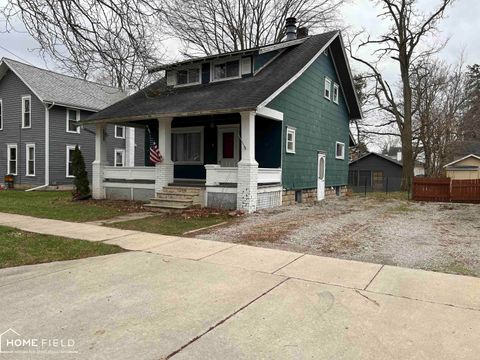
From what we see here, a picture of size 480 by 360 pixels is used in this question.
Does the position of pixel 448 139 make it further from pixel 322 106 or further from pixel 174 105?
pixel 174 105

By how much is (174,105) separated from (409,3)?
838 inches

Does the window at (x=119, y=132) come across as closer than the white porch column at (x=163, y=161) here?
No

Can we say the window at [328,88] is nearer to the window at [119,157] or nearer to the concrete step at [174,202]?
the concrete step at [174,202]

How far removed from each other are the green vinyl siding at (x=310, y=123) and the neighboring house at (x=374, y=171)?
44.8ft

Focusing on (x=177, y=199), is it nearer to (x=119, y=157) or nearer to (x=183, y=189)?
(x=183, y=189)

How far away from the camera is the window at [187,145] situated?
51.8 ft

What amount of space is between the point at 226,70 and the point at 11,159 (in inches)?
634

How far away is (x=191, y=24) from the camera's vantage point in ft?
88.1

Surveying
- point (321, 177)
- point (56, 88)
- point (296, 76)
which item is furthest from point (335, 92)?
point (56, 88)

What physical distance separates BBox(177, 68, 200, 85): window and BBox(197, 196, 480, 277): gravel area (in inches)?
304

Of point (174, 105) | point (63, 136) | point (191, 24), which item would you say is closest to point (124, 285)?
point (174, 105)

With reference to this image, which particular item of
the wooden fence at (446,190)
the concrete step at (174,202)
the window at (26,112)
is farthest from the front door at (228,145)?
the window at (26,112)

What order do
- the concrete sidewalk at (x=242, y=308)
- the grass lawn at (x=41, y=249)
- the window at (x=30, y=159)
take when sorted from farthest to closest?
1. the window at (x=30, y=159)
2. the grass lawn at (x=41, y=249)
3. the concrete sidewalk at (x=242, y=308)

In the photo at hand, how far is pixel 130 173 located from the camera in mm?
14773
